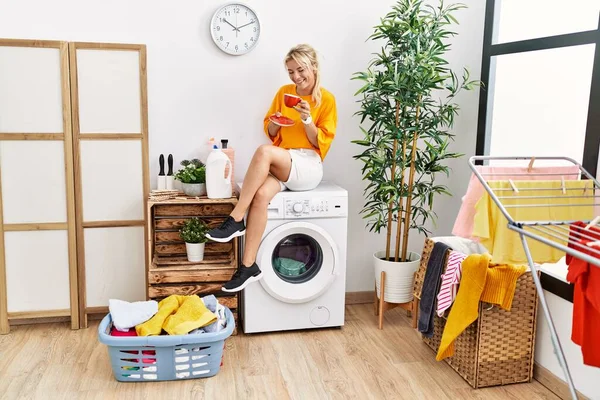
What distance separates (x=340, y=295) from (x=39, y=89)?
2.01 metres

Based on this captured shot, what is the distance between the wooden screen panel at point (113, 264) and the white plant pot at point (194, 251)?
34 cm

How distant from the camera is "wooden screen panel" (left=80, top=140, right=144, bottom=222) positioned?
3.33 metres

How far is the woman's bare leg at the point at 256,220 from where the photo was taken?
3.14 metres

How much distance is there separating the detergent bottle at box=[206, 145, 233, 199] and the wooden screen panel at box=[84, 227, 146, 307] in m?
0.51

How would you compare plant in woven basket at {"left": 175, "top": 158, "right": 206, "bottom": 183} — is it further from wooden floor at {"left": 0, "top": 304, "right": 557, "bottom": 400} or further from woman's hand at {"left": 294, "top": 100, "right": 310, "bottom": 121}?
wooden floor at {"left": 0, "top": 304, "right": 557, "bottom": 400}

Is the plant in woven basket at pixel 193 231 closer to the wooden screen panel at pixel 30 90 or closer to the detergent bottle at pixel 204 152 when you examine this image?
the detergent bottle at pixel 204 152

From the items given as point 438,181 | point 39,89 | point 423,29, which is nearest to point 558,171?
point 423,29

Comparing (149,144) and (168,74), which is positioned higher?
(168,74)

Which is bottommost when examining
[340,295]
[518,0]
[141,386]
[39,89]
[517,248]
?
[141,386]

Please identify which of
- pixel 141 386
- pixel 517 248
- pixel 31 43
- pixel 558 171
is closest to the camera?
pixel 517 248

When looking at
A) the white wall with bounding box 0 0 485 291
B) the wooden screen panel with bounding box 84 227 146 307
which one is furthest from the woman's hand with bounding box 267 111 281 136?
the wooden screen panel with bounding box 84 227 146 307

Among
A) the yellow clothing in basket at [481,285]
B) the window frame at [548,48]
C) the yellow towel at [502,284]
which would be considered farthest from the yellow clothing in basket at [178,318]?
the window frame at [548,48]

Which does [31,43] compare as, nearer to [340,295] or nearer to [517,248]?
[340,295]

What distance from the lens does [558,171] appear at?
2.42 metres
